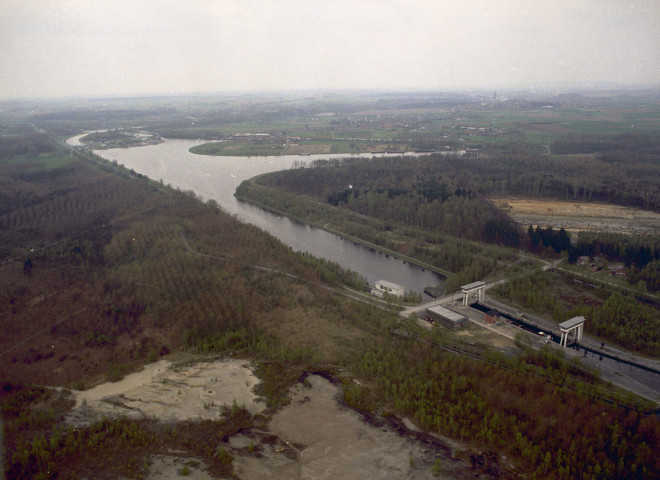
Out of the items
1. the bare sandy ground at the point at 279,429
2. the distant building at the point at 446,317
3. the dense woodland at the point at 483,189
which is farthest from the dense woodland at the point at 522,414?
the dense woodland at the point at 483,189

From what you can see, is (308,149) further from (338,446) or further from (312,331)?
(338,446)

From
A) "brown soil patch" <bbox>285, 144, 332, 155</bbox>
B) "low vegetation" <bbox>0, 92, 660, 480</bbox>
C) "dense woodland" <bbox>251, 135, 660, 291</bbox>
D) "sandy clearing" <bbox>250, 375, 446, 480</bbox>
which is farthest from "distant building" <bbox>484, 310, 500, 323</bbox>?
"brown soil patch" <bbox>285, 144, 332, 155</bbox>

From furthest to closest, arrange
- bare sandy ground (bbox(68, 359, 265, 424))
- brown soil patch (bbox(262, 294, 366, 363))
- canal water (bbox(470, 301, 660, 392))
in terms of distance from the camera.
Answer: brown soil patch (bbox(262, 294, 366, 363))
canal water (bbox(470, 301, 660, 392))
bare sandy ground (bbox(68, 359, 265, 424))

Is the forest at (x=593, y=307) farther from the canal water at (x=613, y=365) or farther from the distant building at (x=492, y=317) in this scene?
the distant building at (x=492, y=317)

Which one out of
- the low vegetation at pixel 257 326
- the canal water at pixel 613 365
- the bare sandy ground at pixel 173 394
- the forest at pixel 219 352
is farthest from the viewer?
the canal water at pixel 613 365

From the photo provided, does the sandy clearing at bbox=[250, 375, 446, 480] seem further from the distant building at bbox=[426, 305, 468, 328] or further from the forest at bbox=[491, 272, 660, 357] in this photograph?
the forest at bbox=[491, 272, 660, 357]

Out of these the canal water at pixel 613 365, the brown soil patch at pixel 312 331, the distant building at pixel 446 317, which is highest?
the distant building at pixel 446 317

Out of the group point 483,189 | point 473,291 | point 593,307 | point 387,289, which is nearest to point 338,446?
point 387,289
